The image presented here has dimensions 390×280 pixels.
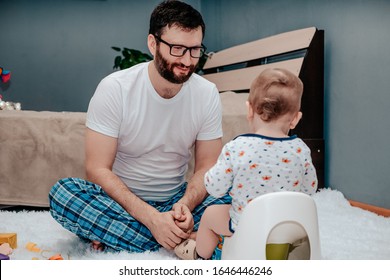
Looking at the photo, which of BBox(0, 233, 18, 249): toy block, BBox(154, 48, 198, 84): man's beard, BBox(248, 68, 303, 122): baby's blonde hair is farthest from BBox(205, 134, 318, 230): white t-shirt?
BBox(0, 233, 18, 249): toy block

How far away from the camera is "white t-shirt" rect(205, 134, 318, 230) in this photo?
1.04 m

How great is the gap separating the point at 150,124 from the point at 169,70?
194mm

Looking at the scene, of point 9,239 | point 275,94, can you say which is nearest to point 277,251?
point 275,94

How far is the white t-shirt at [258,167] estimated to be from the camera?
1.04 metres

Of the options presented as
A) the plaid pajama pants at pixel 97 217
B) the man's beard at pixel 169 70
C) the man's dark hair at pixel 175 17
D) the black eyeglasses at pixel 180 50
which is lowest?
the plaid pajama pants at pixel 97 217

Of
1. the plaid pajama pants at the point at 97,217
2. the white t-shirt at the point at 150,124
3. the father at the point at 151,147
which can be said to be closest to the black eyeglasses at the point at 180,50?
the father at the point at 151,147

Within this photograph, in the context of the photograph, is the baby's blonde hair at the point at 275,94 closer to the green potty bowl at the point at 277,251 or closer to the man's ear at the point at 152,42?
the green potty bowl at the point at 277,251

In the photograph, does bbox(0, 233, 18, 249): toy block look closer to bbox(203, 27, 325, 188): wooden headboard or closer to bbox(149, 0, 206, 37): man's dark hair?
bbox(149, 0, 206, 37): man's dark hair

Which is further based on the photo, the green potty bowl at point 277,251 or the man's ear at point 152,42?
the man's ear at point 152,42

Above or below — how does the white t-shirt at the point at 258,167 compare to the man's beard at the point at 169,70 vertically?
below

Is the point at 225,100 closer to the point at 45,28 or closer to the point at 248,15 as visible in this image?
the point at 248,15

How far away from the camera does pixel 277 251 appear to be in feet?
3.29

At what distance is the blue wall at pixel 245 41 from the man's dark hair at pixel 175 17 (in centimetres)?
100

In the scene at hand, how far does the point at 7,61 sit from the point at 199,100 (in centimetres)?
278
